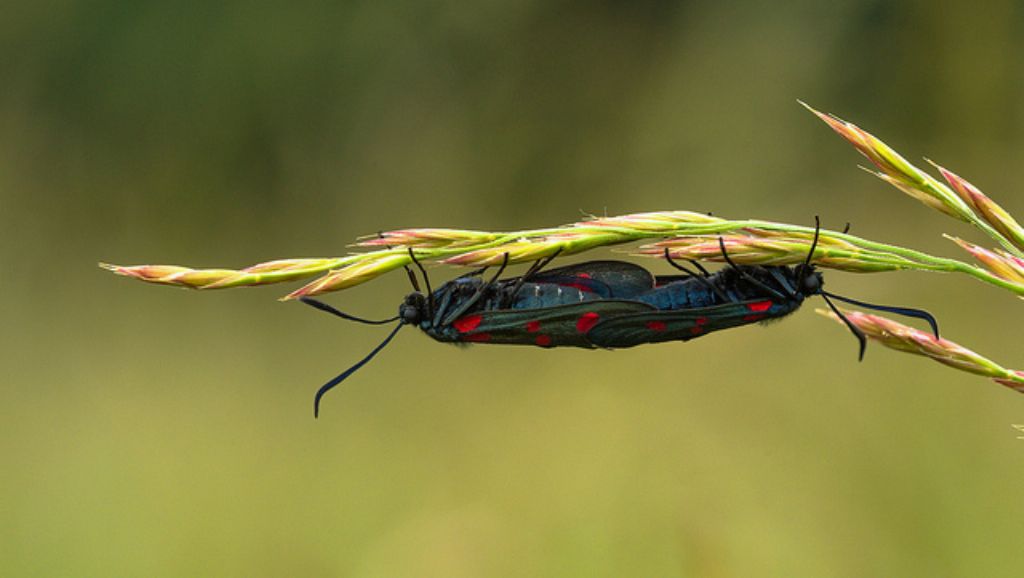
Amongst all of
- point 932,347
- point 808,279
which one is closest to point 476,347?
point 808,279

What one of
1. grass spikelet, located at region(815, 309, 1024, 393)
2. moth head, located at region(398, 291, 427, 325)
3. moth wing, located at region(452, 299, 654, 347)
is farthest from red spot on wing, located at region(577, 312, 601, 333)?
grass spikelet, located at region(815, 309, 1024, 393)

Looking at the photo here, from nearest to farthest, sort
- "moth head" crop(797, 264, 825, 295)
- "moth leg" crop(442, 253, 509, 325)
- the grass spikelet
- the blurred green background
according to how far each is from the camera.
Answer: the grass spikelet < "moth head" crop(797, 264, 825, 295) < "moth leg" crop(442, 253, 509, 325) < the blurred green background

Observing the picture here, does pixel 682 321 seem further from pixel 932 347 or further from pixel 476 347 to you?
pixel 476 347

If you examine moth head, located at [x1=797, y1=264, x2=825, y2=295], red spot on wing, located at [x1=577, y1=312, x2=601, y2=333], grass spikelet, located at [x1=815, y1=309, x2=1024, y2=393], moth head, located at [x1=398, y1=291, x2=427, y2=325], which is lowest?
grass spikelet, located at [x1=815, y1=309, x2=1024, y2=393]

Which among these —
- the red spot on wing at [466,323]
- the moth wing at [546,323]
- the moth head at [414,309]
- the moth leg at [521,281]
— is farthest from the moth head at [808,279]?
the moth head at [414,309]

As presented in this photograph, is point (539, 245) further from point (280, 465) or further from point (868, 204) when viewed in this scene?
point (868, 204)

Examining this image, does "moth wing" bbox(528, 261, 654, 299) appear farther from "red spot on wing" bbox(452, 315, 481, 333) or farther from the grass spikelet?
the grass spikelet

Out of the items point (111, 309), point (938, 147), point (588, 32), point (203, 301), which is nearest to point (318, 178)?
point (203, 301)
